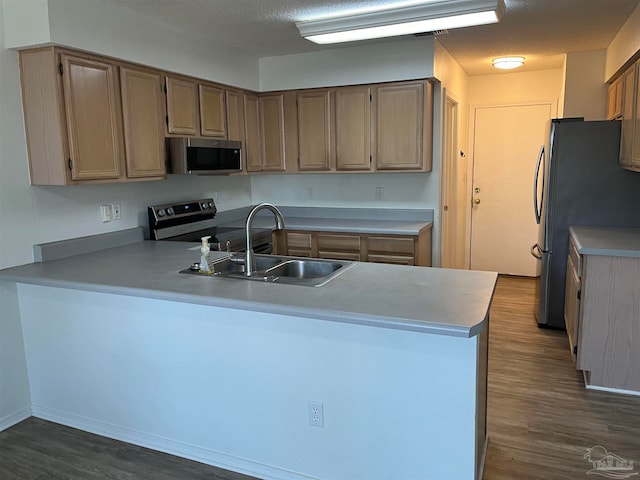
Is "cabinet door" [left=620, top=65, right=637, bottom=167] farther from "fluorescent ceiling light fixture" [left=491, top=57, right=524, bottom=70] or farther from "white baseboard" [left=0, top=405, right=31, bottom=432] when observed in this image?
"white baseboard" [left=0, top=405, right=31, bottom=432]

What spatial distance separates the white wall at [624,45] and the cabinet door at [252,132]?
297 centimetres

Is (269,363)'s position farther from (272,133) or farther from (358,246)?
(272,133)

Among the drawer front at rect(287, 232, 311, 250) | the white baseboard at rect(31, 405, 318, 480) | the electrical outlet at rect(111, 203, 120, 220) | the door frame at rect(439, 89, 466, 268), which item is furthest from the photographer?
the door frame at rect(439, 89, 466, 268)

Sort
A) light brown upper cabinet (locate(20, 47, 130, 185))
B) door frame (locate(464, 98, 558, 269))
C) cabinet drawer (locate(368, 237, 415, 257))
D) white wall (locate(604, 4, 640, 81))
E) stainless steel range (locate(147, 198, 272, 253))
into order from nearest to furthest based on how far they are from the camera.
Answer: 1. light brown upper cabinet (locate(20, 47, 130, 185))
2. white wall (locate(604, 4, 640, 81))
3. stainless steel range (locate(147, 198, 272, 253))
4. cabinet drawer (locate(368, 237, 415, 257))
5. door frame (locate(464, 98, 558, 269))

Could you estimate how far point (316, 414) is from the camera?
2096 mm

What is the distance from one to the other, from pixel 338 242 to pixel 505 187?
2.76m

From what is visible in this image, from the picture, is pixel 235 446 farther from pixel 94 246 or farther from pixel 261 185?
pixel 261 185

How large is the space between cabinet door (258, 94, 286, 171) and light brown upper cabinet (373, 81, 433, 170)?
90cm

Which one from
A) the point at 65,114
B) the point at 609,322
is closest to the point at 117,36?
the point at 65,114

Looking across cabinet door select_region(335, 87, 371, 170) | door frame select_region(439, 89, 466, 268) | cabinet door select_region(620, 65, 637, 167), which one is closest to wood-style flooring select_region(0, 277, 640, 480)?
cabinet door select_region(620, 65, 637, 167)

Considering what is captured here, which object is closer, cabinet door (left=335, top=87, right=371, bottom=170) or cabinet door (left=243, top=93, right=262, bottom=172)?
cabinet door (left=335, top=87, right=371, bottom=170)

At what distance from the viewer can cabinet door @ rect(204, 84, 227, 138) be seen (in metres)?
3.74

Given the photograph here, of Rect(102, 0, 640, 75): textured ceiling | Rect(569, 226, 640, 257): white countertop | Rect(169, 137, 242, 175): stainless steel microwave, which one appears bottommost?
Rect(569, 226, 640, 257): white countertop

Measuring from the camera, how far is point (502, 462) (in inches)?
91.6
